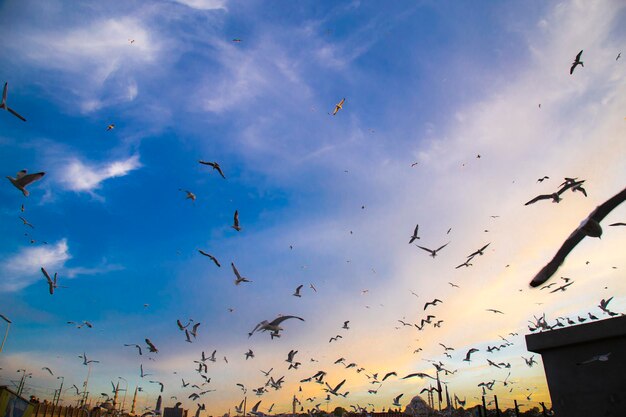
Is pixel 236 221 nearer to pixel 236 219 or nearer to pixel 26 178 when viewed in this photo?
pixel 236 219

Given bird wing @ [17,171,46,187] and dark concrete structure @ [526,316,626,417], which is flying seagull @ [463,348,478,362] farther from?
bird wing @ [17,171,46,187]

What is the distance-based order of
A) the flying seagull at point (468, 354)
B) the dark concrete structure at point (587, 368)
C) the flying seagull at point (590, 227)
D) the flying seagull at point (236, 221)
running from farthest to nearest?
the flying seagull at point (468, 354), the flying seagull at point (236, 221), the dark concrete structure at point (587, 368), the flying seagull at point (590, 227)

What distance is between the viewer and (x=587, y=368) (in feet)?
45.5

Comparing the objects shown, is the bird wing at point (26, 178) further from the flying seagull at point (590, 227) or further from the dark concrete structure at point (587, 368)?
the dark concrete structure at point (587, 368)

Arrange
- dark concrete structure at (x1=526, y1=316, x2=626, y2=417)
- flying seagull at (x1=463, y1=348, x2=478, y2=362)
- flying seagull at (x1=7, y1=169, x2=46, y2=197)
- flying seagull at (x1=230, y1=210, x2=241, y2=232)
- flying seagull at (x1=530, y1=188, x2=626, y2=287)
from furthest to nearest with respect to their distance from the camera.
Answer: flying seagull at (x1=463, y1=348, x2=478, y2=362)
flying seagull at (x1=230, y1=210, x2=241, y2=232)
dark concrete structure at (x1=526, y1=316, x2=626, y2=417)
flying seagull at (x1=7, y1=169, x2=46, y2=197)
flying seagull at (x1=530, y1=188, x2=626, y2=287)

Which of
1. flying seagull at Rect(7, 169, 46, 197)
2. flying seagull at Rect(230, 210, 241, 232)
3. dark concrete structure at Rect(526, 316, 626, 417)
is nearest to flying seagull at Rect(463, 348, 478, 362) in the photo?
dark concrete structure at Rect(526, 316, 626, 417)

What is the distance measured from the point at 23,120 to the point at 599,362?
2131cm

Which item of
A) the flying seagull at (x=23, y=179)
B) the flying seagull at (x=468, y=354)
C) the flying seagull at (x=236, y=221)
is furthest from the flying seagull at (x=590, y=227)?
the flying seagull at (x=468, y=354)

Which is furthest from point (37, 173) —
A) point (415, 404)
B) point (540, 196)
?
point (415, 404)

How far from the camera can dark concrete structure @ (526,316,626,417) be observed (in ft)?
42.9

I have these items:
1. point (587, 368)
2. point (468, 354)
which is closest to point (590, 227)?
point (587, 368)

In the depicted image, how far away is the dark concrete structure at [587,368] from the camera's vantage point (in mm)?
13078

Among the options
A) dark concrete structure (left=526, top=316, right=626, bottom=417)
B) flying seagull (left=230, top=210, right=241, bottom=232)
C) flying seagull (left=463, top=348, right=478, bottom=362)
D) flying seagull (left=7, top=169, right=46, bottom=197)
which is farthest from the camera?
flying seagull (left=463, top=348, right=478, bottom=362)

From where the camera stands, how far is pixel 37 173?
361 inches
